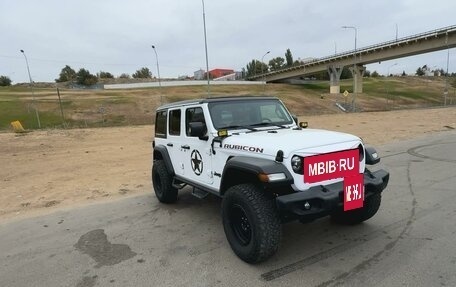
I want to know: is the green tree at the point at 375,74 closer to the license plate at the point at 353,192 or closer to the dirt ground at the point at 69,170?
the dirt ground at the point at 69,170

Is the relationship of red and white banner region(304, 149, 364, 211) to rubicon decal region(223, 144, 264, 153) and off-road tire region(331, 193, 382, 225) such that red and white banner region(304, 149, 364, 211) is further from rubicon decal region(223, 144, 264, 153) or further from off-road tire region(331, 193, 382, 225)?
off-road tire region(331, 193, 382, 225)

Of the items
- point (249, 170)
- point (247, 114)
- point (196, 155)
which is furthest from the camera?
point (196, 155)

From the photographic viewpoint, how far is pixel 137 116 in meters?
35.5

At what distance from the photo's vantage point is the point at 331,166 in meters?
4.09

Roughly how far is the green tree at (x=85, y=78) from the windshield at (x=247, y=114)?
98901mm

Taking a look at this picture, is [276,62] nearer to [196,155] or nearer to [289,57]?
[289,57]

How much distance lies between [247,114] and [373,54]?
2745 inches

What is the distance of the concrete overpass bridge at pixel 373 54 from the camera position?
5425 centimetres

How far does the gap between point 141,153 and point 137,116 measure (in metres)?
22.3

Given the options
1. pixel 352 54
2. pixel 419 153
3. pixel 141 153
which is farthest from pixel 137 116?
pixel 352 54

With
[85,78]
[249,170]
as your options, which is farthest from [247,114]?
[85,78]

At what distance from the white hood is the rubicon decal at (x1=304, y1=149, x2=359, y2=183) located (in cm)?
7

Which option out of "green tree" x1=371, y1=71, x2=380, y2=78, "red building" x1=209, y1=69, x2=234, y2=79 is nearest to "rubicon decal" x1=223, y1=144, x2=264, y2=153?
"green tree" x1=371, y1=71, x2=380, y2=78

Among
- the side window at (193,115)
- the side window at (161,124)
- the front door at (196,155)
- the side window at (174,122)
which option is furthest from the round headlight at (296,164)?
the side window at (161,124)
